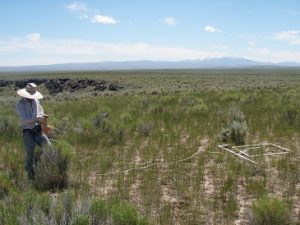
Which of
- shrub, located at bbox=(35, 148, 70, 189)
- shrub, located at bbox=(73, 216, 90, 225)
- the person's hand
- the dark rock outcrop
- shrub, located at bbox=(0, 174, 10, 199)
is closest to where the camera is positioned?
shrub, located at bbox=(73, 216, 90, 225)

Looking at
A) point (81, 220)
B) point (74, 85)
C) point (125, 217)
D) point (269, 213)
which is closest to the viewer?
point (81, 220)

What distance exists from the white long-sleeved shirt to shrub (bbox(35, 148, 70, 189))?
647mm

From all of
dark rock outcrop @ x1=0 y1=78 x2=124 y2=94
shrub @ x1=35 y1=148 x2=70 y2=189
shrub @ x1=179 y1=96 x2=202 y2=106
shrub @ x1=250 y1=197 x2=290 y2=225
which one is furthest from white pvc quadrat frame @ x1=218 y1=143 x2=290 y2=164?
dark rock outcrop @ x1=0 y1=78 x2=124 y2=94

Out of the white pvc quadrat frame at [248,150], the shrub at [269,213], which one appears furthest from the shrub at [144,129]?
the shrub at [269,213]

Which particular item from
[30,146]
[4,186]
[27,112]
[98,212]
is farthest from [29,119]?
[98,212]

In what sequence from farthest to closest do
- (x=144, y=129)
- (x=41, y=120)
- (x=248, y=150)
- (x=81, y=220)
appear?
(x=144, y=129) → (x=248, y=150) → (x=41, y=120) → (x=81, y=220)

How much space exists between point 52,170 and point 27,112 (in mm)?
1257

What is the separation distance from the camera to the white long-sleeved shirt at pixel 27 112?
25.0ft

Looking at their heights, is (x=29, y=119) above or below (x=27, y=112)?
below

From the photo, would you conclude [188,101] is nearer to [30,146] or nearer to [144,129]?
[144,129]

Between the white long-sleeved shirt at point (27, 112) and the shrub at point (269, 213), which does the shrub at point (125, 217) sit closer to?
the shrub at point (269, 213)

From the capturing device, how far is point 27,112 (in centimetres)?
764

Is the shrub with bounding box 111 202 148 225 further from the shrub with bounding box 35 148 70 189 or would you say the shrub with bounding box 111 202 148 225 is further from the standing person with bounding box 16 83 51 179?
the standing person with bounding box 16 83 51 179

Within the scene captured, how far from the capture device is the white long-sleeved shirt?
25.0 ft
